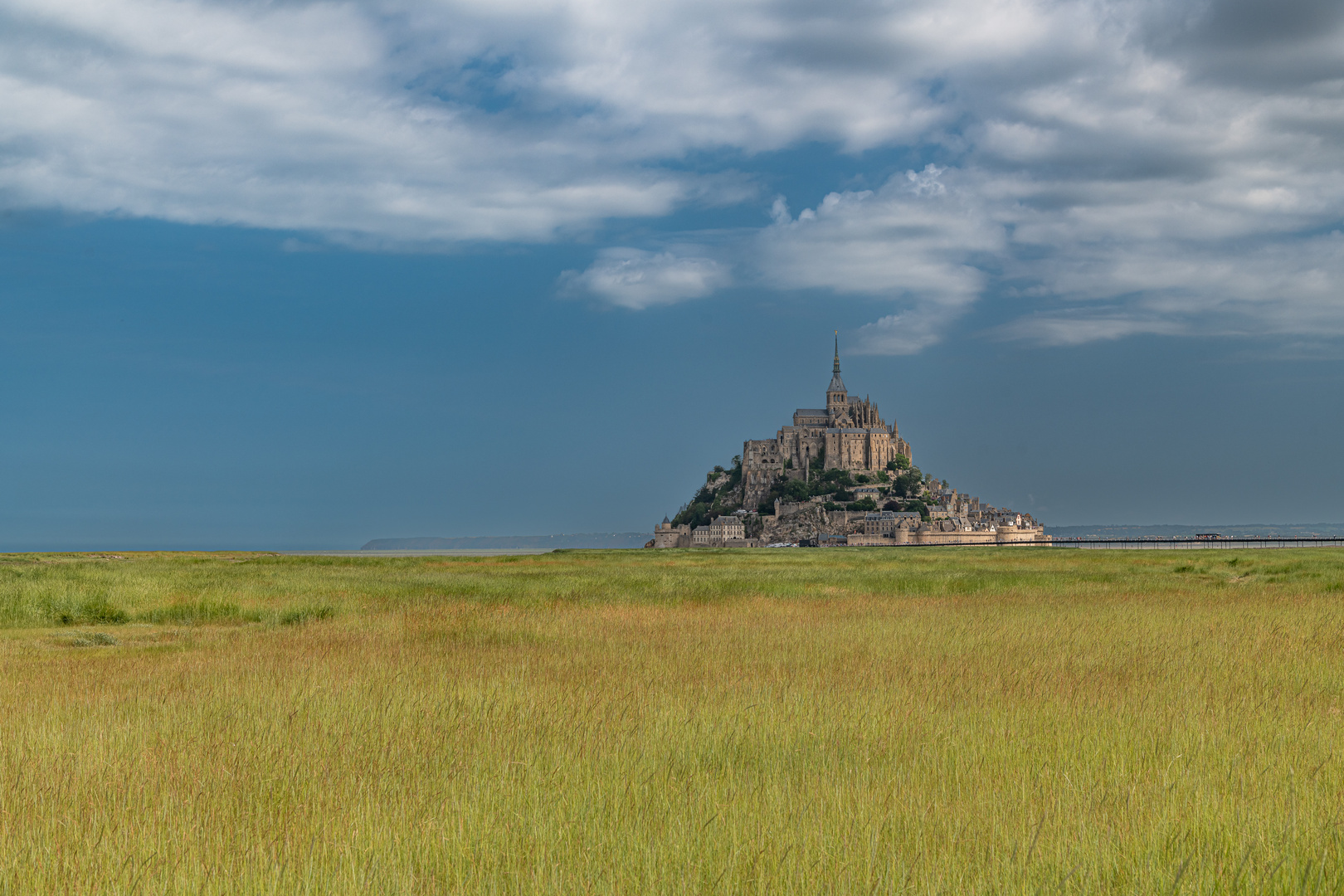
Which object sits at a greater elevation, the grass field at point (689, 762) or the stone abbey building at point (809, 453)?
the stone abbey building at point (809, 453)

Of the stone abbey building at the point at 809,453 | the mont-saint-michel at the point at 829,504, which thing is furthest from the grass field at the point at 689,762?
the stone abbey building at the point at 809,453

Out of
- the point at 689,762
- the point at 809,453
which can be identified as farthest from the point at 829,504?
the point at 689,762

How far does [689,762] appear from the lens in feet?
21.4

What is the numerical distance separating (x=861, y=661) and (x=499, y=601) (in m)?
13.9

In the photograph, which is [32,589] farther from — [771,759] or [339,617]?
[771,759]

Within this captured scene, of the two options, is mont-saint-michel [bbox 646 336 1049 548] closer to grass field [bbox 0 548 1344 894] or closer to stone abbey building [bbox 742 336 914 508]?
stone abbey building [bbox 742 336 914 508]

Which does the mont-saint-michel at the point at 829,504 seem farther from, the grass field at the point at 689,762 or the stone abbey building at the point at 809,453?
the grass field at the point at 689,762

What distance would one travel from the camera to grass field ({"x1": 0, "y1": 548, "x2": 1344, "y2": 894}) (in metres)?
4.48

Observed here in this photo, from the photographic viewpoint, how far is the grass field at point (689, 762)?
4.48 m

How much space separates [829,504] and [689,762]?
575 ft

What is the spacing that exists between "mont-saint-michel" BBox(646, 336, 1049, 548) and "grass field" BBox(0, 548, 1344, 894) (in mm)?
158867

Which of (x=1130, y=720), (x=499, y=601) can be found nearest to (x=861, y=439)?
(x=499, y=601)

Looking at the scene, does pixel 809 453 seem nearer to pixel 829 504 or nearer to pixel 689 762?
pixel 829 504

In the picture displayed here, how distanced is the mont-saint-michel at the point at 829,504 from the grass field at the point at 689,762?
521 ft
